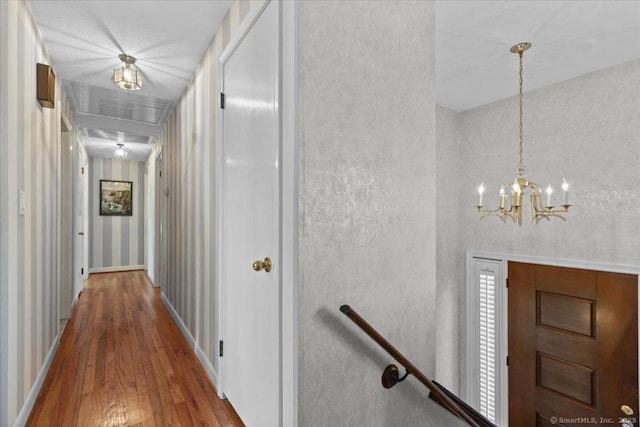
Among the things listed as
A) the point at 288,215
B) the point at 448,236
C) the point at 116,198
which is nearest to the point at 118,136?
the point at 116,198

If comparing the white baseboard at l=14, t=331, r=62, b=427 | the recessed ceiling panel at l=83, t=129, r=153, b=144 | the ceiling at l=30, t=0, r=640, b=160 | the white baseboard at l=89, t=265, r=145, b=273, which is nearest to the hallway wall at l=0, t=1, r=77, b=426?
the white baseboard at l=14, t=331, r=62, b=427

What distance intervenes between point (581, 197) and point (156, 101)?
14.6 ft

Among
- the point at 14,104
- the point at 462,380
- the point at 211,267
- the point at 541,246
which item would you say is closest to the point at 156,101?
the point at 14,104

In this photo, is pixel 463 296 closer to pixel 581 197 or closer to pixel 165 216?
pixel 581 197

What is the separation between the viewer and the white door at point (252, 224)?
1.43m

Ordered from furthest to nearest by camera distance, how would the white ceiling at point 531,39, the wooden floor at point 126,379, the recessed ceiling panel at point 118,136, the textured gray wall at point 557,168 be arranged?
the recessed ceiling panel at point 118,136, the textured gray wall at point 557,168, the white ceiling at point 531,39, the wooden floor at point 126,379

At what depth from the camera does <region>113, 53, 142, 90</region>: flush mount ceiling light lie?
2.73 meters

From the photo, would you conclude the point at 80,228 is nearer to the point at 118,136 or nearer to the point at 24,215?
the point at 118,136

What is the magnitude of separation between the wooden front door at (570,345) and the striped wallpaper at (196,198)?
3.13 meters

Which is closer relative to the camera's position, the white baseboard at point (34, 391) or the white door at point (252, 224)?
the white door at point (252, 224)

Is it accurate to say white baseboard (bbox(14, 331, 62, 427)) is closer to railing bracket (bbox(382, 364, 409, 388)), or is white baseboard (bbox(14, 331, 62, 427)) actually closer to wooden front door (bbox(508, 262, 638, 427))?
railing bracket (bbox(382, 364, 409, 388))

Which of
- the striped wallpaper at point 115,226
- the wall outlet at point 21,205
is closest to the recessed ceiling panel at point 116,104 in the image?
the wall outlet at point 21,205

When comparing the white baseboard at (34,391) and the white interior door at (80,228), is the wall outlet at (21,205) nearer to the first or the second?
the white baseboard at (34,391)

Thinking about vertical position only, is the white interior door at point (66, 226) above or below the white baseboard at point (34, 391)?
above
